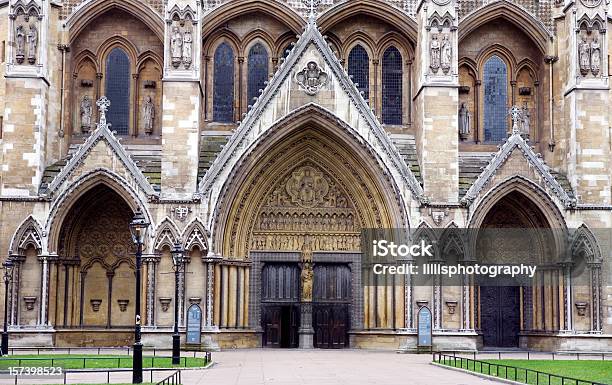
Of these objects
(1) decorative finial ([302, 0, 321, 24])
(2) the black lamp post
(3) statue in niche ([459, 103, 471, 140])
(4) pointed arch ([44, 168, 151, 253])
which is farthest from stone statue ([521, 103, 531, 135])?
(2) the black lamp post

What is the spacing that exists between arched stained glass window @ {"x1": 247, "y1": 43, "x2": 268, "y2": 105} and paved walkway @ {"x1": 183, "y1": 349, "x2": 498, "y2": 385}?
11.3m

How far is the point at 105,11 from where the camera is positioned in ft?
137

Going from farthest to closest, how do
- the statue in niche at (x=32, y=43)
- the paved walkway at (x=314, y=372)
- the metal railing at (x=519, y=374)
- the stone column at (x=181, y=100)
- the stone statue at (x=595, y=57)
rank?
the stone statue at (x=595, y=57) < the statue in niche at (x=32, y=43) < the stone column at (x=181, y=100) < the paved walkway at (x=314, y=372) < the metal railing at (x=519, y=374)

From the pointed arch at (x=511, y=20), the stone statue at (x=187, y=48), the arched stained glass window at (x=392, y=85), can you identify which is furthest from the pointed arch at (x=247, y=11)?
the pointed arch at (x=511, y=20)

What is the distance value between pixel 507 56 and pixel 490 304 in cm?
1053

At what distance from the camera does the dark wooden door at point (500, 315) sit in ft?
138

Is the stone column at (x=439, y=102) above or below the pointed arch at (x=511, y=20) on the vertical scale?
below

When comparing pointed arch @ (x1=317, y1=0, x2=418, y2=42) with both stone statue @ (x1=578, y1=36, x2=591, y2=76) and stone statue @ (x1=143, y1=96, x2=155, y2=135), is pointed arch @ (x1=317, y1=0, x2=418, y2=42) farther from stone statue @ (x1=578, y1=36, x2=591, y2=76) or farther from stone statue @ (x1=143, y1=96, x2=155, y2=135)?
stone statue @ (x1=143, y1=96, x2=155, y2=135)

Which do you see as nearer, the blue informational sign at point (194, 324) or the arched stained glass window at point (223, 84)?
the blue informational sign at point (194, 324)

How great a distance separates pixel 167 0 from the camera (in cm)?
4081

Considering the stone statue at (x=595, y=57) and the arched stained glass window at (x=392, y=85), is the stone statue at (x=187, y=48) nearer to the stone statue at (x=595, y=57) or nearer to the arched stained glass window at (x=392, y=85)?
the arched stained glass window at (x=392, y=85)

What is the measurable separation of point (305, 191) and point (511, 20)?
1117cm

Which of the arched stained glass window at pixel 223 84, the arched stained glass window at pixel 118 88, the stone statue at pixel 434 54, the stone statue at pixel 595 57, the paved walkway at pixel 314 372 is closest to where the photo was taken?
the paved walkway at pixel 314 372

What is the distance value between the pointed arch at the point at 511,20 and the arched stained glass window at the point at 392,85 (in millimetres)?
2882
